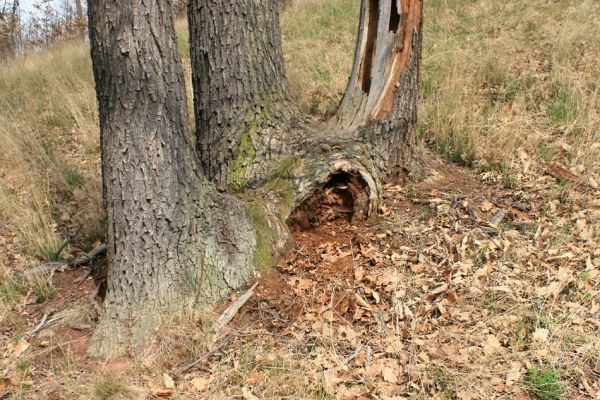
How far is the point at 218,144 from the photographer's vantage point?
4027mm

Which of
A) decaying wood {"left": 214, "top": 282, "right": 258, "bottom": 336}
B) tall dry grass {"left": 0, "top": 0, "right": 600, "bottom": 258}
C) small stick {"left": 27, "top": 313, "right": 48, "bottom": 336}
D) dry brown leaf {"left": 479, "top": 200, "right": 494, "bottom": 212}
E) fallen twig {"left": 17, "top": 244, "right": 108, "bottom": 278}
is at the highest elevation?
tall dry grass {"left": 0, "top": 0, "right": 600, "bottom": 258}

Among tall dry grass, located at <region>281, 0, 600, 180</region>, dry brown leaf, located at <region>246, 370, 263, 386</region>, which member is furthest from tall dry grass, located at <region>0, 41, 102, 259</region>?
tall dry grass, located at <region>281, 0, 600, 180</region>

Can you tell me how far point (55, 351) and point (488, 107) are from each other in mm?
4921

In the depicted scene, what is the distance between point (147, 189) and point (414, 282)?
6.26ft

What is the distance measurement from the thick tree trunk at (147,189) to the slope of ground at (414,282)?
20 centimetres

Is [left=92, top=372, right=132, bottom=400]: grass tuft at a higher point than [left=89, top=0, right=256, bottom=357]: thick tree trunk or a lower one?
lower

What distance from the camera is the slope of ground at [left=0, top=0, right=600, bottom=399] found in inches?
113

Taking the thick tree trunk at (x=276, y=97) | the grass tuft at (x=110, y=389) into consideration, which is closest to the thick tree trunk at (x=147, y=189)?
the grass tuft at (x=110, y=389)

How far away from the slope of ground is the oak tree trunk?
25cm

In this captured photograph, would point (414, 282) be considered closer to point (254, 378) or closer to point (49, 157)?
point (254, 378)

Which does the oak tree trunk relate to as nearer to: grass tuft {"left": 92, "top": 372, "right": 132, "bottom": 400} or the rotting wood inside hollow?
the rotting wood inside hollow

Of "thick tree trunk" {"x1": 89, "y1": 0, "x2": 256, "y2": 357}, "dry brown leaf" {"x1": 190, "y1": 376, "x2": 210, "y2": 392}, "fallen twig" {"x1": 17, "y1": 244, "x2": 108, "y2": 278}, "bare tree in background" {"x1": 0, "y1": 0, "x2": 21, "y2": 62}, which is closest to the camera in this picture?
"dry brown leaf" {"x1": 190, "y1": 376, "x2": 210, "y2": 392}

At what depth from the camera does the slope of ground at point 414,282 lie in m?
2.87

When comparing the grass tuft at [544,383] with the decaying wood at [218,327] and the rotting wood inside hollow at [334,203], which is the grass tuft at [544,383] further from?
the decaying wood at [218,327]
